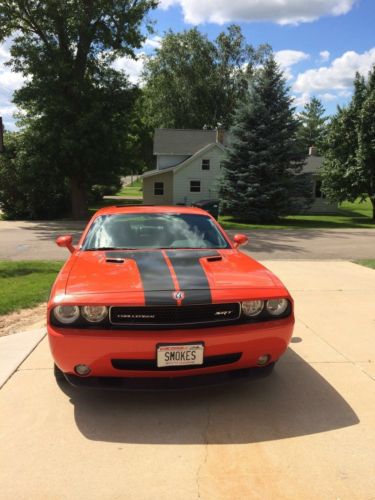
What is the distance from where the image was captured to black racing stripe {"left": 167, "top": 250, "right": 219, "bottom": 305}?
3.29 metres

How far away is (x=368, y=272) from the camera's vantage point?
980cm

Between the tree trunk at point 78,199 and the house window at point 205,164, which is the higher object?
the house window at point 205,164

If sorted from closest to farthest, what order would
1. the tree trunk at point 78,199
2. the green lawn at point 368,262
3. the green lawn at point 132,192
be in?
1. the green lawn at point 368,262
2. the tree trunk at point 78,199
3. the green lawn at point 132,192

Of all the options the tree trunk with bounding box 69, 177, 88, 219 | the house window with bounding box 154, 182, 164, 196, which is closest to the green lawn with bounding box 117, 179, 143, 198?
the house window with bounding box 154, 182, 164, 196

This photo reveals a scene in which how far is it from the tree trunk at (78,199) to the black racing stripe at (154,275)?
24812 millimetres

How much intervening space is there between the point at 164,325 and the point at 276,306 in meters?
0.92

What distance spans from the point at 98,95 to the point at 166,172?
950 centimetres

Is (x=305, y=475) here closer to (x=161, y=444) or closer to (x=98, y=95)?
(x=161, y=444)

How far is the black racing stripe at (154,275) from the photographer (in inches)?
128

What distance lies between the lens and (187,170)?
113ft

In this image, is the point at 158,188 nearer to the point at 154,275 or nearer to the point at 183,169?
the point at 183,169

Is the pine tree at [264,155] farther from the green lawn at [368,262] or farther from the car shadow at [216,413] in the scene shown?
the car shadow at [216,413]

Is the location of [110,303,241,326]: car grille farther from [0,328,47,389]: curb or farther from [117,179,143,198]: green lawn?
[117,179,143,198]: green lawn

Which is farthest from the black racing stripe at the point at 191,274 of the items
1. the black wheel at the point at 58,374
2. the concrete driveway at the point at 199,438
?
the black wheel at the point at 58,374
